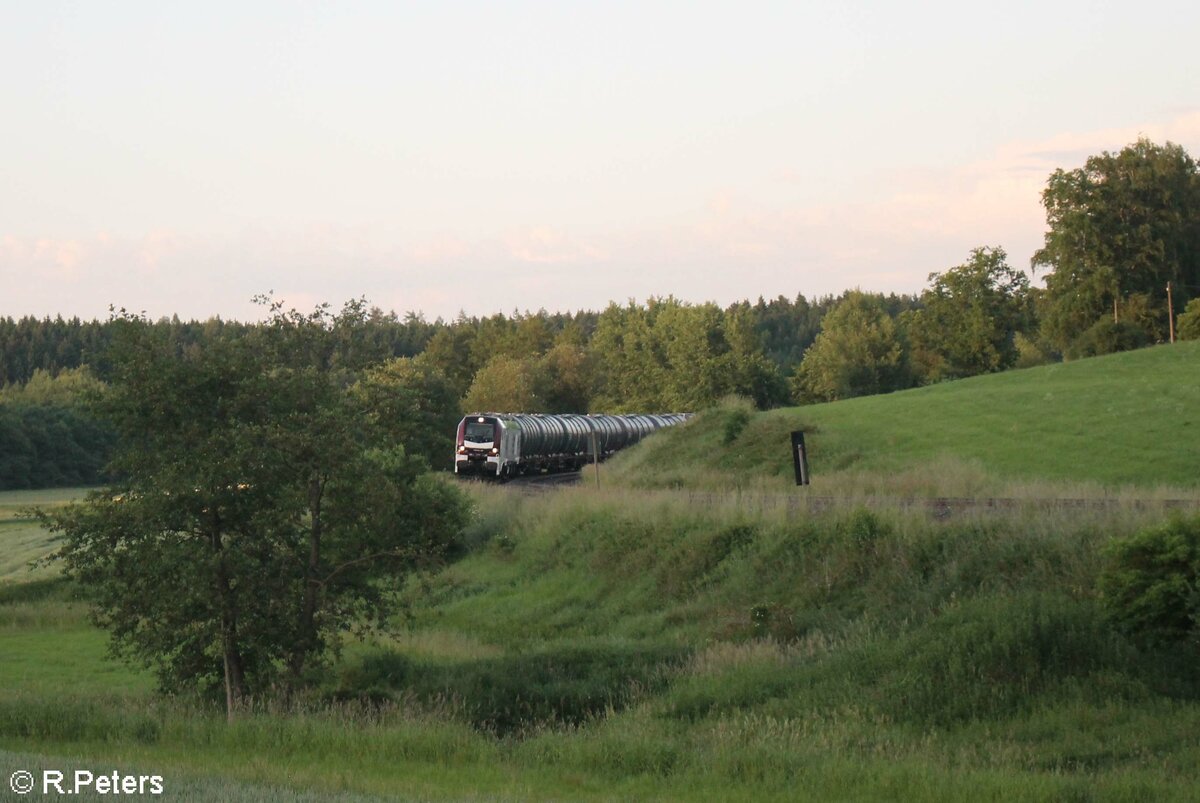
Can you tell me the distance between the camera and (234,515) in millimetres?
19703

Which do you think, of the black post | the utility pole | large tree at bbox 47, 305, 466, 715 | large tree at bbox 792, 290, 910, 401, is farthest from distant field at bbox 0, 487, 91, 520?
the utility pole

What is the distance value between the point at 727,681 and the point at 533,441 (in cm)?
4544

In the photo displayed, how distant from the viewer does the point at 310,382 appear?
66.8 feet

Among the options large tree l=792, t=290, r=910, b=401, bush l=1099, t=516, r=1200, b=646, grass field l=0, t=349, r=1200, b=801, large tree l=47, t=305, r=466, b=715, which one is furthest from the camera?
large tree l=792, t=290, r=910, b=401

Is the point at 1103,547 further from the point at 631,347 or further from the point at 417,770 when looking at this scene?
the point at 631,347

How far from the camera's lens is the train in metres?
58.9

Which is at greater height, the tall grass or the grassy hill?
the grassy hill

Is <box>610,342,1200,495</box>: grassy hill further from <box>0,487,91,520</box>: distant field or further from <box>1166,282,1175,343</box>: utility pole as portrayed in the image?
<box>0,487,91,520</box>: distant field

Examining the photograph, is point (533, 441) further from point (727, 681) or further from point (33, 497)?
point (33, 497)

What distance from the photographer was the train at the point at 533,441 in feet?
193

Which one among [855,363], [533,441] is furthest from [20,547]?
[855,363]

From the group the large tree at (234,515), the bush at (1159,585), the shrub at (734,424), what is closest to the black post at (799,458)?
the large tree at (234,515)

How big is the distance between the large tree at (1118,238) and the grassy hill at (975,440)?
2075 centimetres

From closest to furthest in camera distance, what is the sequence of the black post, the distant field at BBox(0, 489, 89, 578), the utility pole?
the black post → the distant field at BBox(0, 489, 89, 578) → the utility pole
